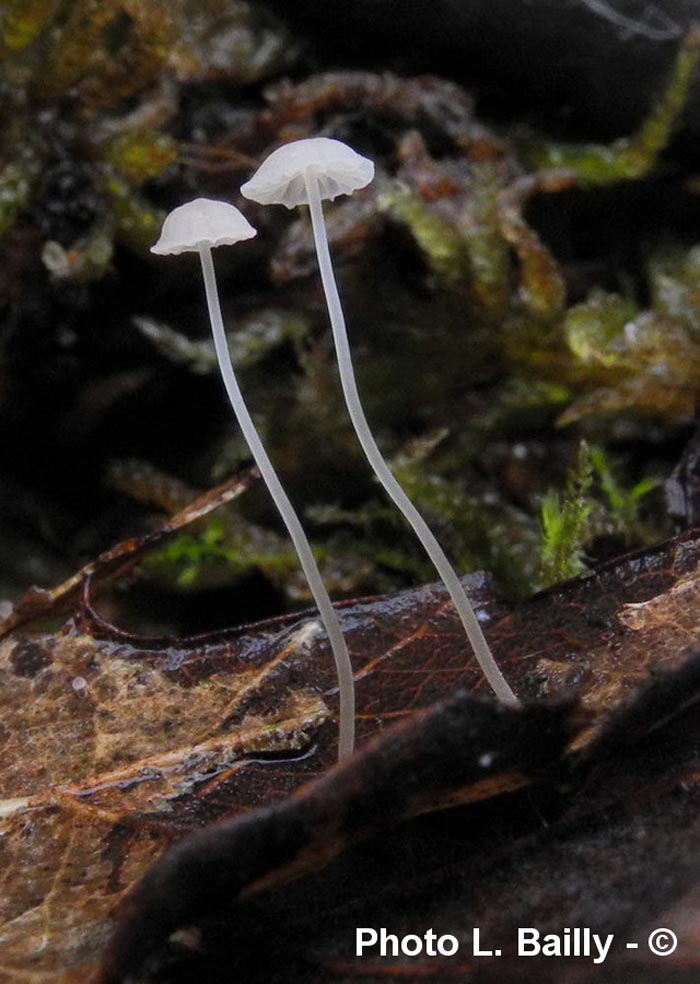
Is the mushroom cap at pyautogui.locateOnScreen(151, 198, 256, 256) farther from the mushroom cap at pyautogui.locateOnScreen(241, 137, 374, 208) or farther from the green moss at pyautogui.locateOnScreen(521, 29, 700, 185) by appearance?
the green moss at pyautogui.locateOnScreen(521, 29, 700, 185)

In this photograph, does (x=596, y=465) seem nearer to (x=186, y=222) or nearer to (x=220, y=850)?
(x=186, y=222)

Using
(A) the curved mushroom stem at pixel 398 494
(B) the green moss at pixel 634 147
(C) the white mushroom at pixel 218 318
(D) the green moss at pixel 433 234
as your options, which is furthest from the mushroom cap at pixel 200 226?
(B) the green moss at pixel 634 147

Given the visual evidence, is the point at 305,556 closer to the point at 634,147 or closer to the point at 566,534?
the point at 566,534

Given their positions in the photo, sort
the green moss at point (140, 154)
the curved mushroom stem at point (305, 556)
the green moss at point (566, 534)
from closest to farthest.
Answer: the curved mushroom stem at point (305, 556), the green moss at point (566, 534), the green moss at point (140, 154)

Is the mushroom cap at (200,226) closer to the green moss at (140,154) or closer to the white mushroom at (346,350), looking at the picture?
the white mushroom at (346,350)

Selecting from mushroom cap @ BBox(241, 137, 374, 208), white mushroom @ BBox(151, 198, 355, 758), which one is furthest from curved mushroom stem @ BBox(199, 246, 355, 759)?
Answer: mushroom cap @ BBox(241, 137, 374, 208)

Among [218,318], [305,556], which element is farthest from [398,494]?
[218,318]
